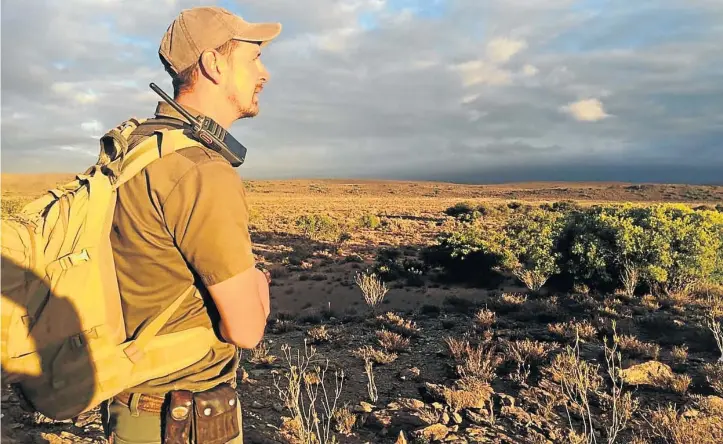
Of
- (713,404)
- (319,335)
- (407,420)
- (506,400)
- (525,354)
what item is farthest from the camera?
(319,335)

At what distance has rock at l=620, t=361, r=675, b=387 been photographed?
5113 mm

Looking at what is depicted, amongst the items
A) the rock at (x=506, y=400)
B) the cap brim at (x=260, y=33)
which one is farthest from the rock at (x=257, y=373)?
the cap brim at (x=260, y=33)

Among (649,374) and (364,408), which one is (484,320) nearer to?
(649,374)

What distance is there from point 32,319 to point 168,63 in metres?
0.91

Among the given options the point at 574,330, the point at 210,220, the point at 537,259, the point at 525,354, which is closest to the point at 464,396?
the point at 525,354

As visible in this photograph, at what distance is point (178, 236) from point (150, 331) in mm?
330

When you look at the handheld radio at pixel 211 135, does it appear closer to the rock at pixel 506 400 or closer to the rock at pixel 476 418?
the rock at pixel 476 418

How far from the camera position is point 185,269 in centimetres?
158

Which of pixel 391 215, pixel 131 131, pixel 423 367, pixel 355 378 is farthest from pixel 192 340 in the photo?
pixel 391 215

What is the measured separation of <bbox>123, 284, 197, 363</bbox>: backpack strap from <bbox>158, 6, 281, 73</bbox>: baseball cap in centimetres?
77

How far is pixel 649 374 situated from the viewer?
526 centimetres

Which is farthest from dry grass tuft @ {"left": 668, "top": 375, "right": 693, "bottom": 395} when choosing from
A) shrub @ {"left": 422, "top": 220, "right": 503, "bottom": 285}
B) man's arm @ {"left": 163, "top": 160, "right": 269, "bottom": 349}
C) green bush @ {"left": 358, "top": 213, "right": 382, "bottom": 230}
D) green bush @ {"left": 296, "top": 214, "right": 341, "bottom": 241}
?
green bush @ {"left": 358, "top": 213, "right": 382, "bottom": 230}

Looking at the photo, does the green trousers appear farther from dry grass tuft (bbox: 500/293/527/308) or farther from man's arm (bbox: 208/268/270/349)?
dry grass tuft (bbox: 500/293/527/308)

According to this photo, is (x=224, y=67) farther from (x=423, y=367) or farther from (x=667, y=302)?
(x=667, y=302)
